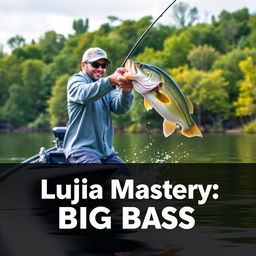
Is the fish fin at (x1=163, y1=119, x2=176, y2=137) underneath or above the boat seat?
above

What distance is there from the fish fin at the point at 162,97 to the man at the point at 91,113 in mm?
448

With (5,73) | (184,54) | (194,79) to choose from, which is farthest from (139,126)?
(5,73)

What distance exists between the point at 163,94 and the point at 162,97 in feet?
0.15

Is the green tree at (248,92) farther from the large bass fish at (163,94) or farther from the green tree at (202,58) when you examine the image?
the large bass fish at (163,94)

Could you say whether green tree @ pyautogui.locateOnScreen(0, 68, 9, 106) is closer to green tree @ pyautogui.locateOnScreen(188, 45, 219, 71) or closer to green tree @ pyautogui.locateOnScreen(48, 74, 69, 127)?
green tree @ pyautogui.locateOnScreen(48, 74, 69, 127)

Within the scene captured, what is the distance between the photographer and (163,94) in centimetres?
1035

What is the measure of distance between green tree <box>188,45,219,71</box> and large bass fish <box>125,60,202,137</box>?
9953 centimetres

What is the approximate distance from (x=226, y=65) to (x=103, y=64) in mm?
93787

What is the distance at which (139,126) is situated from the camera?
98.2 m

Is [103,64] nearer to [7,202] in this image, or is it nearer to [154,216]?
[154,216]

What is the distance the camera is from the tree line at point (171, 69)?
97000 mm

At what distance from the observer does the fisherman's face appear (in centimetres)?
1109

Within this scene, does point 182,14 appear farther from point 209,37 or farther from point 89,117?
point 89,117

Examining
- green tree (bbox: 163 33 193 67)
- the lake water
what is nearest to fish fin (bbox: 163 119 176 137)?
the lake water
